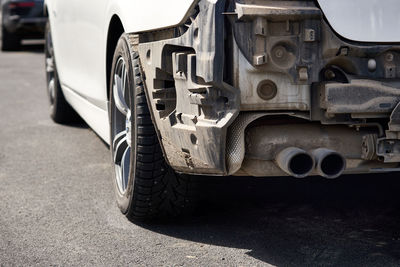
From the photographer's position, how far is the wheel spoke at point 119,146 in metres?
4.80

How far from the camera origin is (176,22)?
3.61m

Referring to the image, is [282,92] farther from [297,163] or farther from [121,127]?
[121,127]

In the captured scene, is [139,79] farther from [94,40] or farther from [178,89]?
[94,40]

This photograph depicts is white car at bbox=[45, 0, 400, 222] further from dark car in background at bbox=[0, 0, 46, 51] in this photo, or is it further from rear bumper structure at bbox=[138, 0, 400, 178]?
dark car in background at bbox=[0, 0, 46, 51]

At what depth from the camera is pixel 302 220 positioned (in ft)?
14.5

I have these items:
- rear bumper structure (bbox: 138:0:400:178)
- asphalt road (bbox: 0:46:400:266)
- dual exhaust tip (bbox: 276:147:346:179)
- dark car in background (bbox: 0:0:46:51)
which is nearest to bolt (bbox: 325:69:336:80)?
rear bumper structure (bbox: 138:0:400:178)

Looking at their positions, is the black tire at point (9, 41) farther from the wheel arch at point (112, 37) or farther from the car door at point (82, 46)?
the wheel arch at point (112, 37)

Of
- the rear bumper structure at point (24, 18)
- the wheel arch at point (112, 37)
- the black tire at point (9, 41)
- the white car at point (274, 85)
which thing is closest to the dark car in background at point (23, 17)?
the rear bumper structure at point (24, 18)

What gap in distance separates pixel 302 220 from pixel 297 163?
3.40ft

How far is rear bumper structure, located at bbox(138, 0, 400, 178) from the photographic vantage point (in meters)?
3.37

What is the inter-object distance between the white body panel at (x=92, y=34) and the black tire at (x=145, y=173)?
0.24m

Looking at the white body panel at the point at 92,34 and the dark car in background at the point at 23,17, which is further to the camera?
the dark car in background at the point at 23,17

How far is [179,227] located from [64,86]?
2932mm

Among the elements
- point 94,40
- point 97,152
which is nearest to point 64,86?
point 97,152
